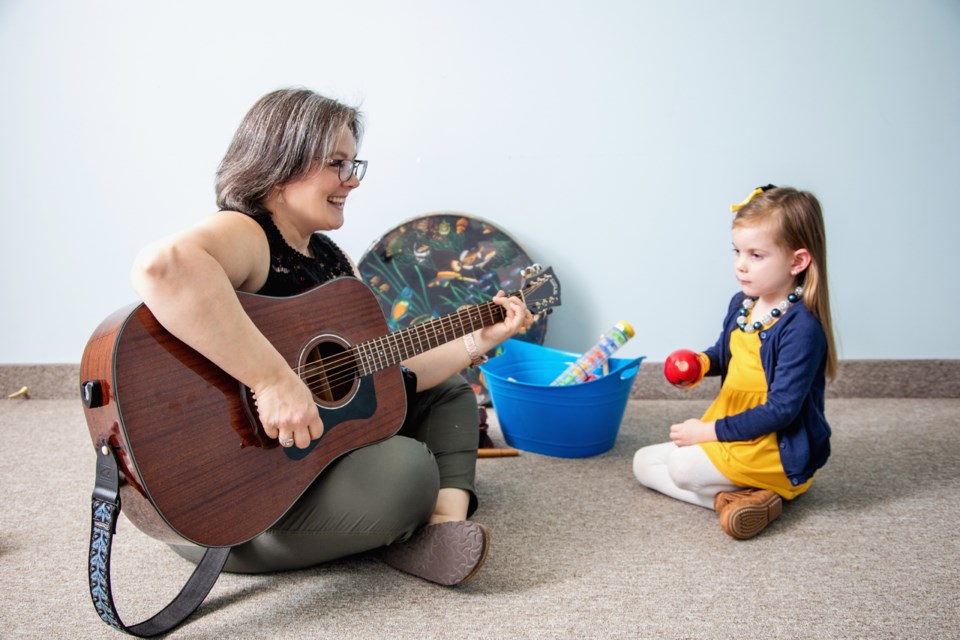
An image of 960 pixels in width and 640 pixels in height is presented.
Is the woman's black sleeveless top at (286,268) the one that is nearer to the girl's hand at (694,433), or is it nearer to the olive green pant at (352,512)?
the olive green pant at (352,512)

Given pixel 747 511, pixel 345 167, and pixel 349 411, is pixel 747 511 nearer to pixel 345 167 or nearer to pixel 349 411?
pixel 349 411

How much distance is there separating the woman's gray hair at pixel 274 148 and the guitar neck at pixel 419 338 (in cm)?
31

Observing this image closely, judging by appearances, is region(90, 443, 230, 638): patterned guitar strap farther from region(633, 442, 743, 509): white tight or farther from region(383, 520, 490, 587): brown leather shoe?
region(633, 442, 743, 509): white tight

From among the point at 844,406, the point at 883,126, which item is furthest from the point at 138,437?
the point at 883,126

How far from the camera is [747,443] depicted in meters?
1.47

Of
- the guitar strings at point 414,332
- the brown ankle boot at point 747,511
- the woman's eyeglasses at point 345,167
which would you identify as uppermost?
the woman's eyeglasses at point 345,167

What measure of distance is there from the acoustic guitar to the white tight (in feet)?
2.07

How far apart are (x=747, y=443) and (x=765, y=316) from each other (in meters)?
0.28

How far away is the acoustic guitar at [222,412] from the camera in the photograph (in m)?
0.97

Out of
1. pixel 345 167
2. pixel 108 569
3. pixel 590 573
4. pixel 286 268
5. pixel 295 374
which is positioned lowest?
pixel 590 573

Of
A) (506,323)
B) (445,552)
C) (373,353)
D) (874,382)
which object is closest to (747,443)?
(506,323)

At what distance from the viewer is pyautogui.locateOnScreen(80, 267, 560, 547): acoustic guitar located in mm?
968

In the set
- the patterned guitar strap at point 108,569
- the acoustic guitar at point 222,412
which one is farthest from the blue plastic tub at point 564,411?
the patterned guitar strap at point 108,569

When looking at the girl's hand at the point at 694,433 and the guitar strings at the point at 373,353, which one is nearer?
the guitar strings at the point at 373,353
